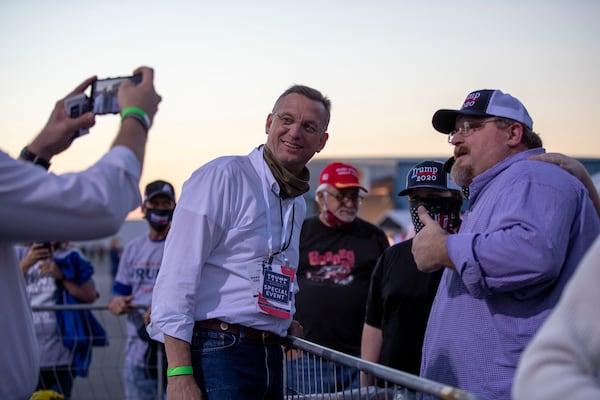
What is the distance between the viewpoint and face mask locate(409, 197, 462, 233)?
455 cm

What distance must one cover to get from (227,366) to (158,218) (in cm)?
405

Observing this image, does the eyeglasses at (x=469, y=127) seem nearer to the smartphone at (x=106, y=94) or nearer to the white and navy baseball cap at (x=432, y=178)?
the white and navy baseball cap at (x=432, y=178)

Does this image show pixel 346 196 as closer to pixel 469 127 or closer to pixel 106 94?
pixel 469 127

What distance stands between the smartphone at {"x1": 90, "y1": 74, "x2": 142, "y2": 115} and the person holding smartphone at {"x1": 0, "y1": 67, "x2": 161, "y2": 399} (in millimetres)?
35

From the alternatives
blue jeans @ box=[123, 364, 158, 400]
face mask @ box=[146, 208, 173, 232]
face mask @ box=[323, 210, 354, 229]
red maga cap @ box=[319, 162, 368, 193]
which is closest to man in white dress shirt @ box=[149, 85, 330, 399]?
face mask @ box=[323, 210, 354, 229]

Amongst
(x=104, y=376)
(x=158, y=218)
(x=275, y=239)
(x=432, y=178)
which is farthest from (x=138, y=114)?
(x=104, y=376)

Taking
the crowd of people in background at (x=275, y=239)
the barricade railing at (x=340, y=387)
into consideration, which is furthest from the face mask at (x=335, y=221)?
the crowd of people in background at (x=275, y=239)

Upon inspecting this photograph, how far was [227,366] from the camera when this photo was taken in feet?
10.4

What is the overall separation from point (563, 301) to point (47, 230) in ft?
4.54

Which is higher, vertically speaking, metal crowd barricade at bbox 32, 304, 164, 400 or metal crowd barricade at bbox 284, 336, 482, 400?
metal crowd barricade at bbox 284, 336, 482, 400

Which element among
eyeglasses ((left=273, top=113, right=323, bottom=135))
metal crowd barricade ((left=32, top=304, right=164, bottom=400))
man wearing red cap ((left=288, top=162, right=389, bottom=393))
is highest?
eyeglasses ((left=273, top=113, right=323, bottom=135))

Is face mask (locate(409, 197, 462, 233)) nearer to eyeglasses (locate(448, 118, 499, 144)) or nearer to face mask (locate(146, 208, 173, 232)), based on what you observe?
eyeglasses (locate(448, 118, 499, 144))

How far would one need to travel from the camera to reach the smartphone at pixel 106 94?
2.46 m

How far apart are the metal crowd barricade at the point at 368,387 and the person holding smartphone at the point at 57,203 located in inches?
40.7
